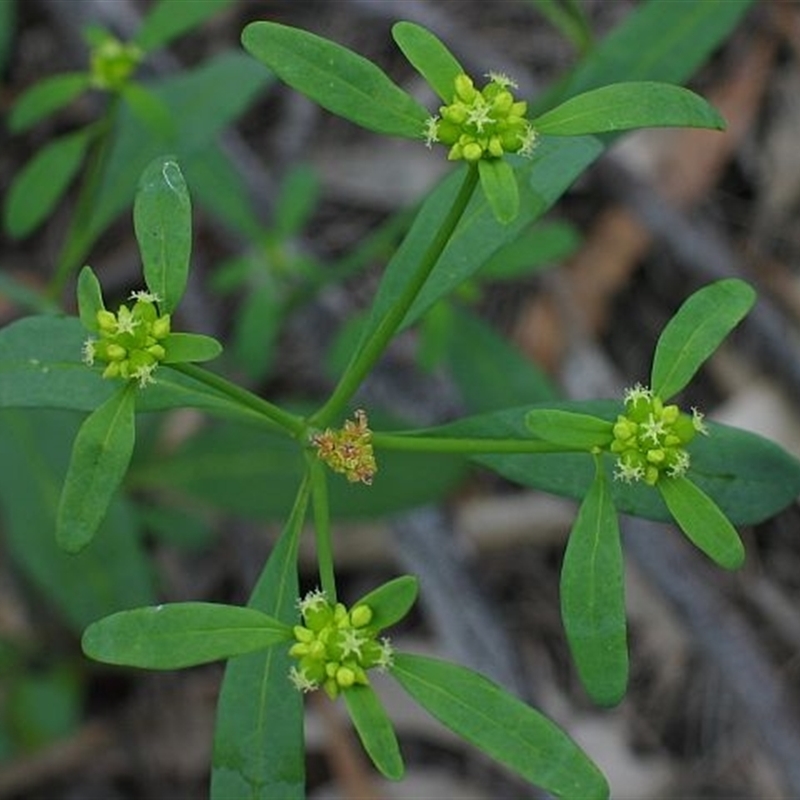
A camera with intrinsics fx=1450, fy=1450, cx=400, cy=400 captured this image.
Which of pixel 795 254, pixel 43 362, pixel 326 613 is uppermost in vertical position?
pixel 795 254

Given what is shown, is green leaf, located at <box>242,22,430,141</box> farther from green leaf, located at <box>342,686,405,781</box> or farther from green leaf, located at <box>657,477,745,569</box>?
green leaf, located at <box>342,686,405,781</box>

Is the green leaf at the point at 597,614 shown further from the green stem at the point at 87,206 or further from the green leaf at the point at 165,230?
the green stem at the point at 87,206

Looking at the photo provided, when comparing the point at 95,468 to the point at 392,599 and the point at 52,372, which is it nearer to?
the point at 52,372

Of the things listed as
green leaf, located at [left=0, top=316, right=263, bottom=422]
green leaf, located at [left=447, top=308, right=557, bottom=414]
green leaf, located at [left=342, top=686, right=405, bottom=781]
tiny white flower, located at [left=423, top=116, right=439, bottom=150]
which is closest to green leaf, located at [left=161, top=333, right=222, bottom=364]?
green leaf, located at [left=0, top=316, right=263, bottom=422]

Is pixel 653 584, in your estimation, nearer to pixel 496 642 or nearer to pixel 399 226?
pixel 496 642

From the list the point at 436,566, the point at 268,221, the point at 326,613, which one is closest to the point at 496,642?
the point at 436,566
